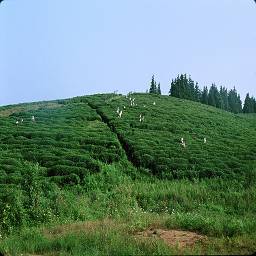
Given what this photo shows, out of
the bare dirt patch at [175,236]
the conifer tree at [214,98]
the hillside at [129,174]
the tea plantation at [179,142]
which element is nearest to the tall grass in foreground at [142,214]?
the hillside at [129,174]

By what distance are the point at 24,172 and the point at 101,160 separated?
8.41 meters

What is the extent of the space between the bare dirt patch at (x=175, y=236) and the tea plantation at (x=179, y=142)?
70.1 feet

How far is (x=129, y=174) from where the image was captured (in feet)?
120

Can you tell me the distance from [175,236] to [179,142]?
1344 inches

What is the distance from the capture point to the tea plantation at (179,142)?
37.3m

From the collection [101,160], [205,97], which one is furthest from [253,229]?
[205,97]

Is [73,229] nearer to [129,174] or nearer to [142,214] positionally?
[142,214]

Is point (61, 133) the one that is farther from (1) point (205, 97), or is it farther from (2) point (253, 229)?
(1) point (205, 97)

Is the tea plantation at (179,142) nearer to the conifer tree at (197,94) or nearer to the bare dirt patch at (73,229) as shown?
the bare dirt patch at (73,229)

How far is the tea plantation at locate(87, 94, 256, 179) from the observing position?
37.3 metres

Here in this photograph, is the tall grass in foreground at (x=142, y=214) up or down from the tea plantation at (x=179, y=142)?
down

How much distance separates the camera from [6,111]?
75.6m

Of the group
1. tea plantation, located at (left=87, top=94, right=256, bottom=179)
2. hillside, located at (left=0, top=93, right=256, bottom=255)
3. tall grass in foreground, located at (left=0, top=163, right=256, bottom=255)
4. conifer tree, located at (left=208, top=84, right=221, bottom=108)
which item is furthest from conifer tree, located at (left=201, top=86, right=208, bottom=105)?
tall grass in foreground, located at (left=0, top=163, right=256, bottom=255)

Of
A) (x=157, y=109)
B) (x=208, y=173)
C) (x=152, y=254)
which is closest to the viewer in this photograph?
(x=152, y=254)
